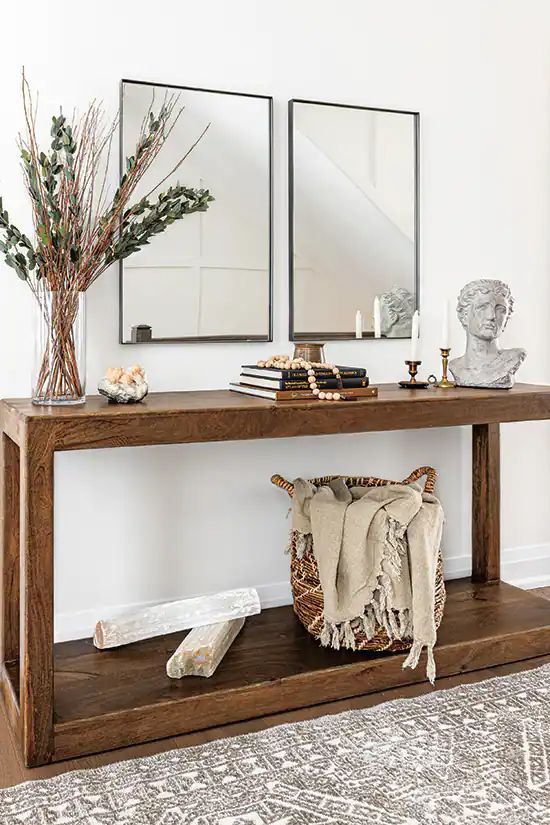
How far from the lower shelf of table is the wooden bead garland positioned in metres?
0.73

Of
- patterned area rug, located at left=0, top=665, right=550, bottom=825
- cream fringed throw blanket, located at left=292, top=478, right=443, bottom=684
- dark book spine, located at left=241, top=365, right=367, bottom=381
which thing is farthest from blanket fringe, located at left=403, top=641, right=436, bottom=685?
dark book spine, located at left=241, top=365, right=367, bottom=381

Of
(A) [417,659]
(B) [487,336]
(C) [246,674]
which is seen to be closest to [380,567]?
(A) [417,659]

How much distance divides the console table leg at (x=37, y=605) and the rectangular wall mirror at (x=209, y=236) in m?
0.72

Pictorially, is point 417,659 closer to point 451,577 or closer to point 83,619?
point 451,577

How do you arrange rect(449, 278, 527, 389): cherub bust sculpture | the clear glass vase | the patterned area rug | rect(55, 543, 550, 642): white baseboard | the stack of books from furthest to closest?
1. rect(449, 278, 527, 389): cherub bust sculpture
2. rect(55, 543, 550, 642): white baseboard
3. the stack of books
4. the clear glass vase
5. the patterned area rug

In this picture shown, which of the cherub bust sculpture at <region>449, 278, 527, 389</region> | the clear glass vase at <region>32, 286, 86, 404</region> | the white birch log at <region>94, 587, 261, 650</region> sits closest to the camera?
the clear glass vase at <region>32, 286, 86, 404</region>

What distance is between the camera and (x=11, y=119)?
2314 millimetres

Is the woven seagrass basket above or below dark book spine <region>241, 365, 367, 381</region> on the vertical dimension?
below

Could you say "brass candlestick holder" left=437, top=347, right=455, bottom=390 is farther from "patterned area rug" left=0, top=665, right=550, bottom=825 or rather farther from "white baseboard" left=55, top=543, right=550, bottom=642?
"patterned area rug" left=0, top=665, right=550, bottom=825

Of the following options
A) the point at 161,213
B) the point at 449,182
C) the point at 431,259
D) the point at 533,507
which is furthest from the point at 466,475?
the point at 161,213

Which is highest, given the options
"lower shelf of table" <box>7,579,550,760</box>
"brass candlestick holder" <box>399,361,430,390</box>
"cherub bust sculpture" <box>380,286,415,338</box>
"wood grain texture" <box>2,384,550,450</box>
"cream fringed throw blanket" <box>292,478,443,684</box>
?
"cherub bust sculpture" <box>380,286,415,338</box>

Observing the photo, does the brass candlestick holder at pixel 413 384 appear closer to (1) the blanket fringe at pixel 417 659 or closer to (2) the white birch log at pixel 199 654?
(1) the blanket fringe at pixel 417 659

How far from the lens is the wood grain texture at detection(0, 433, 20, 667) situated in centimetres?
223

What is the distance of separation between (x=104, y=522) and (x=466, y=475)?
1373mm
